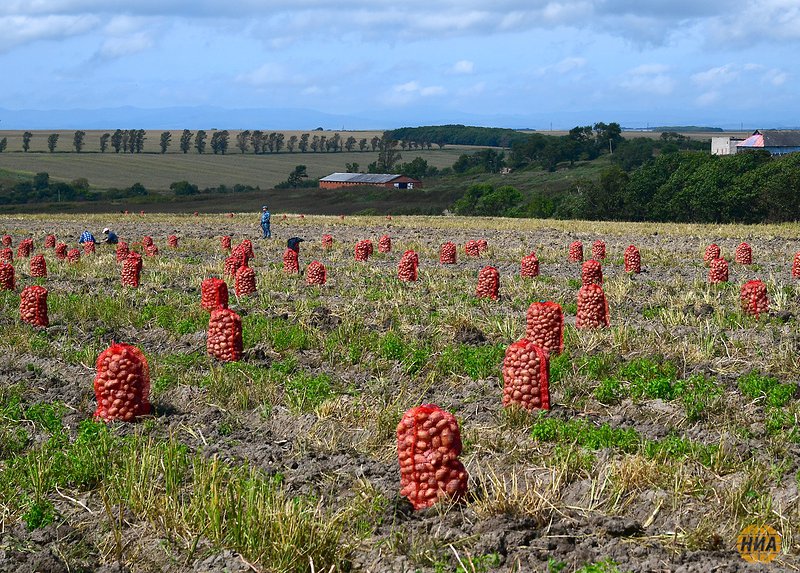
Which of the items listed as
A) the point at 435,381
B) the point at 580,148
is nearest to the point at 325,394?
the point at 435,381

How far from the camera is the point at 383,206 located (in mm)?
93438

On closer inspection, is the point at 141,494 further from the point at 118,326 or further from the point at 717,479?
the point at 118,326

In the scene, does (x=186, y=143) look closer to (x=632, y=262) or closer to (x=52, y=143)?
(x=52, y=143)

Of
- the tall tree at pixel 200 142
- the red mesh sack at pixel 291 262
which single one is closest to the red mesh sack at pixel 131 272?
the red mesh sack at pixel 291 262

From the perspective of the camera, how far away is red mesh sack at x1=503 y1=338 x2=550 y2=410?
970 cm

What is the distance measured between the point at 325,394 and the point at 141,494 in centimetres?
341

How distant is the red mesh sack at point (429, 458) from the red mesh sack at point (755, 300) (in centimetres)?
886

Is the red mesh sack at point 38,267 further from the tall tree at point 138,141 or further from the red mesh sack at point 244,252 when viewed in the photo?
the tall tree at point 138,141

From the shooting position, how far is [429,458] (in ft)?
24.1

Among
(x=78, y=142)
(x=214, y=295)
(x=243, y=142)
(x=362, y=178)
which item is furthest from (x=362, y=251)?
(x=243, y=142)

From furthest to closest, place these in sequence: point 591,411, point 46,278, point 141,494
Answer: point 46,278, point 591,411, point 141,494

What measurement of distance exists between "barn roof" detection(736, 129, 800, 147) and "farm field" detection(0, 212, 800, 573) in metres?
104

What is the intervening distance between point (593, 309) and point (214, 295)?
588cm

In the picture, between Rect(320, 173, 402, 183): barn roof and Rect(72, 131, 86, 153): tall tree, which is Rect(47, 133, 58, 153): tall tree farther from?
Rect(320, 173, 402, 183): barn roof
